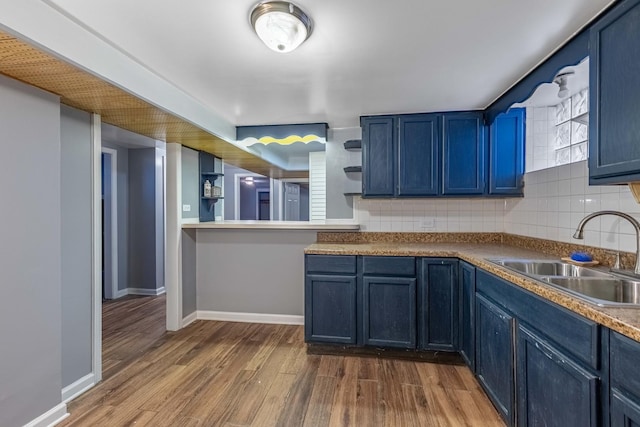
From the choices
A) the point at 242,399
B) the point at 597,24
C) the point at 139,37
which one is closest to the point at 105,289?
the point at 242,399

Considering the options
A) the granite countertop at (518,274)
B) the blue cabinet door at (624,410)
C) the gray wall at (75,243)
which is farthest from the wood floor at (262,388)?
the blue cabinet door at (624,410)

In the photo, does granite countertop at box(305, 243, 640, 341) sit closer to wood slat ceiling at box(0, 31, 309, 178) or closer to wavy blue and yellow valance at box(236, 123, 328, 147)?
wavy blue and yellow valance at box(236, 123, 328, 147)

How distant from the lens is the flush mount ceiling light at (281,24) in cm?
139

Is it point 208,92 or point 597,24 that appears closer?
point 597,24

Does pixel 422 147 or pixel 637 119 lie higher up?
pixel 422 147

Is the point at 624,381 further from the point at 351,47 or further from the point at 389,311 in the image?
the point at 351,47

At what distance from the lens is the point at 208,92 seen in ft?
8.11

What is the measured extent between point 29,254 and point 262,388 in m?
1.63

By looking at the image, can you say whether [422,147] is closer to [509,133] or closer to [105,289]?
[509,133]

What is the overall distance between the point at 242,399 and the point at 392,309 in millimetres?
1300

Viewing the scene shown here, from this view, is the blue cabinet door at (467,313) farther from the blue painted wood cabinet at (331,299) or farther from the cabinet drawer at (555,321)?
the blue painted wood cabinet at (331,299)

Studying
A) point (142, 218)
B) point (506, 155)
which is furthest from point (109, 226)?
point (506, 155)

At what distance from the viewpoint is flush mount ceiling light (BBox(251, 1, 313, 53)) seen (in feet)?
4.58

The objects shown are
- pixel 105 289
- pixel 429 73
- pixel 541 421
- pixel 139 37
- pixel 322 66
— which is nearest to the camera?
pixel 541 421
